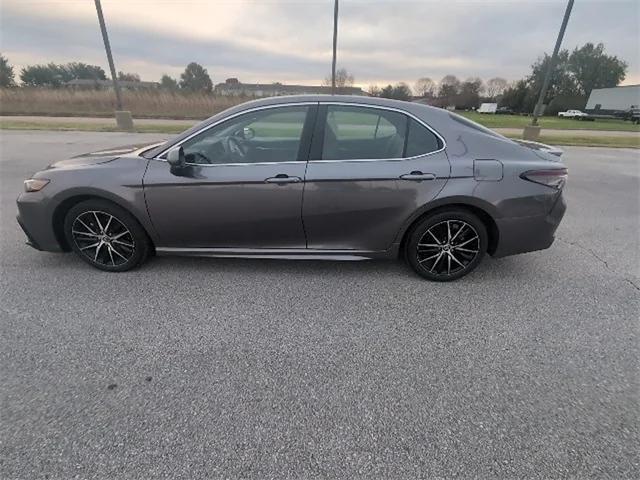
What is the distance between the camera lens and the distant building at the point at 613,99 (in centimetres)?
4856

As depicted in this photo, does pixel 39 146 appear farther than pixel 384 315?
Yes

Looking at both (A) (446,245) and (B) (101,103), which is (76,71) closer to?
(B) (101,103)

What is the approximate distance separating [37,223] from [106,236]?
0.63 meters

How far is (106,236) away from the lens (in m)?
3.26

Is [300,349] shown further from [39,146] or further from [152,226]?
[39,146]

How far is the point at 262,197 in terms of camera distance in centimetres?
300

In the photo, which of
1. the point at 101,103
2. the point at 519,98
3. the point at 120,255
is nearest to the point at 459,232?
the point at 120,255

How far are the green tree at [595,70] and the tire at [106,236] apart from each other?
80.2 m

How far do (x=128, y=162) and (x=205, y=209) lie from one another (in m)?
0.83

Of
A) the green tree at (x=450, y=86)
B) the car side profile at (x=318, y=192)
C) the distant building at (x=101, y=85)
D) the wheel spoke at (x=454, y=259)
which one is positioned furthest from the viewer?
the green tree at (x=450, y=86)

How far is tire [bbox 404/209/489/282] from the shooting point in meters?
3.12

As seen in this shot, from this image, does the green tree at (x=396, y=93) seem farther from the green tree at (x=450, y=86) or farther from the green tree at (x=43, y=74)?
the green tree at (x=43, y=74)

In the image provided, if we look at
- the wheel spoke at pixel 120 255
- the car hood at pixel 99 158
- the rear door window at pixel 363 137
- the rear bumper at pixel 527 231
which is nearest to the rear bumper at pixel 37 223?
the car hood at pixel 99 158

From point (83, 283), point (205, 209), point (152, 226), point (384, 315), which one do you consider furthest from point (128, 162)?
point (384, 315)
